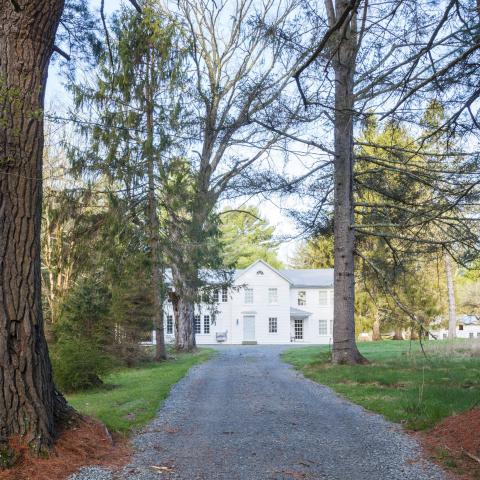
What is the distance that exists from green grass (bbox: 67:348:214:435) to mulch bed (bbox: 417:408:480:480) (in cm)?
365

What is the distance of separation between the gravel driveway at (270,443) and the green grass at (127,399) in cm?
28

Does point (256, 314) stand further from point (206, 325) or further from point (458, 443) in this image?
point (458, 443)

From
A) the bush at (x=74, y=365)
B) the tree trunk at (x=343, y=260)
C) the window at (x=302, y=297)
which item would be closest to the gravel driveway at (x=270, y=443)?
the bush at (x=74, y=365)

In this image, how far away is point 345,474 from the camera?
5.14 meters

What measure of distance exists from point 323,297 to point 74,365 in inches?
1357

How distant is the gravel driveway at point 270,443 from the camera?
521 cm

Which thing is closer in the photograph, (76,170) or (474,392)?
(474,392)

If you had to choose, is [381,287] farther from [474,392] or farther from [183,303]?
[183,303]

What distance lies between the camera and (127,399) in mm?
10016

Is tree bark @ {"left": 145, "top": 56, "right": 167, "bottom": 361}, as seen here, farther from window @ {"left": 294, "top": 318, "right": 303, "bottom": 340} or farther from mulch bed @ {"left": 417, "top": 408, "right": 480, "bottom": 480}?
window @ {"left": 294, "top": 318, "right": 303, "bottom": 340}

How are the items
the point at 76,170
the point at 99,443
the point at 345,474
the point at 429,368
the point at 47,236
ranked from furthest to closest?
1. the point at 47,236
2. the point at 76,170
3. the point at 429,368
4. the point at 99,443
5. the point at 345,474

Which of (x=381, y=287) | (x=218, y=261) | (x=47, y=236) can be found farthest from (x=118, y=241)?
(x=381, y=287)

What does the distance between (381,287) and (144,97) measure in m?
8.46

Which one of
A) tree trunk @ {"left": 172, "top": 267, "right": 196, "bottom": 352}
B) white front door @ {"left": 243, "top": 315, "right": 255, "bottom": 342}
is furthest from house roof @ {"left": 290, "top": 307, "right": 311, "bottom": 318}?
tree trunk @ {"left": 172, "top": 267, "right": 196, "bottom": 352}
